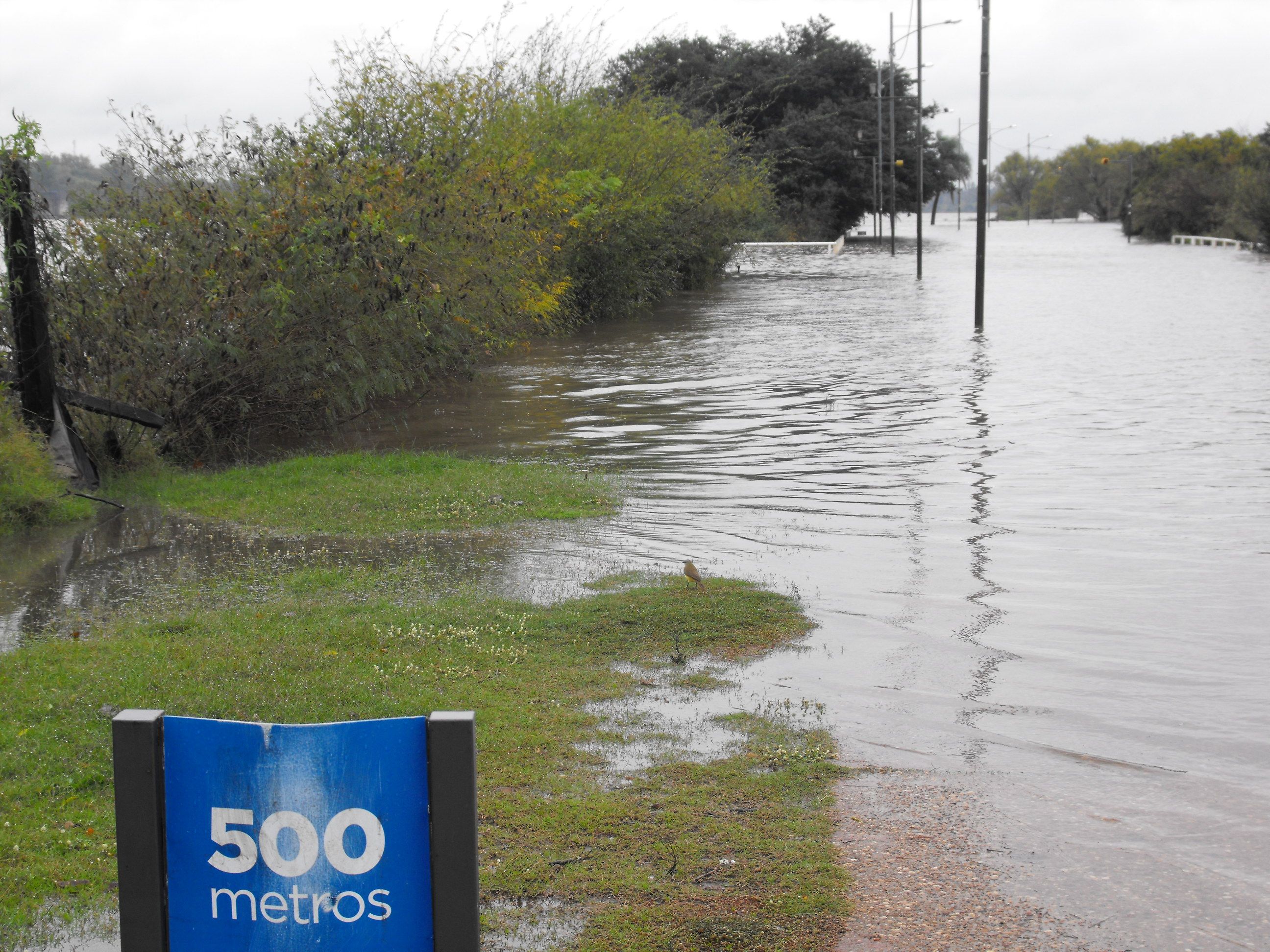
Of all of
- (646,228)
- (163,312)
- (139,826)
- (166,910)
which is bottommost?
(166,910)

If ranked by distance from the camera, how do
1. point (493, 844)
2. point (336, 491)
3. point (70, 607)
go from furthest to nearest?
point (336, 491)
point (70, 607)
point (493, 844)

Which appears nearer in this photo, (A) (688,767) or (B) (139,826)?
(B) (139,826)

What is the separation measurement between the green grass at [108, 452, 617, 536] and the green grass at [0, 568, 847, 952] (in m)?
1.91

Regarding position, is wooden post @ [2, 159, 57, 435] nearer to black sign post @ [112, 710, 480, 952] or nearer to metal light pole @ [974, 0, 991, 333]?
black sign post @ [112, 710, 480, 952]

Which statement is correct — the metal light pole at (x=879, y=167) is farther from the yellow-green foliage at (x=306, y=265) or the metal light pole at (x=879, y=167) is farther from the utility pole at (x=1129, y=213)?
the yellow-green foliage at (x=306, y=265)

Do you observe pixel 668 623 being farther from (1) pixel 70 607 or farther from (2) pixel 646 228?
(2) pixel 646 228

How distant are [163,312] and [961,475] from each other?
8208mm

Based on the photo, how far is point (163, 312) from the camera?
13.0 m

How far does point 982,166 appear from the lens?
25.7 m

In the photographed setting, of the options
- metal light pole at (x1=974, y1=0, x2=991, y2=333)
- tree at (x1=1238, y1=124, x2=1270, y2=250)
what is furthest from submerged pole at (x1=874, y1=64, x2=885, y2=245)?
metal light pole at (x1=974, y1=0, x2=991, y2=333)

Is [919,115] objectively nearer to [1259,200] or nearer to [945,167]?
[1259,200]

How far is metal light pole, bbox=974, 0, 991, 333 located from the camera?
24.5 meters

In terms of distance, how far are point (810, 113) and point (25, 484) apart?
6819cm

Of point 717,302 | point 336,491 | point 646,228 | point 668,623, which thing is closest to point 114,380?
point 336,491
